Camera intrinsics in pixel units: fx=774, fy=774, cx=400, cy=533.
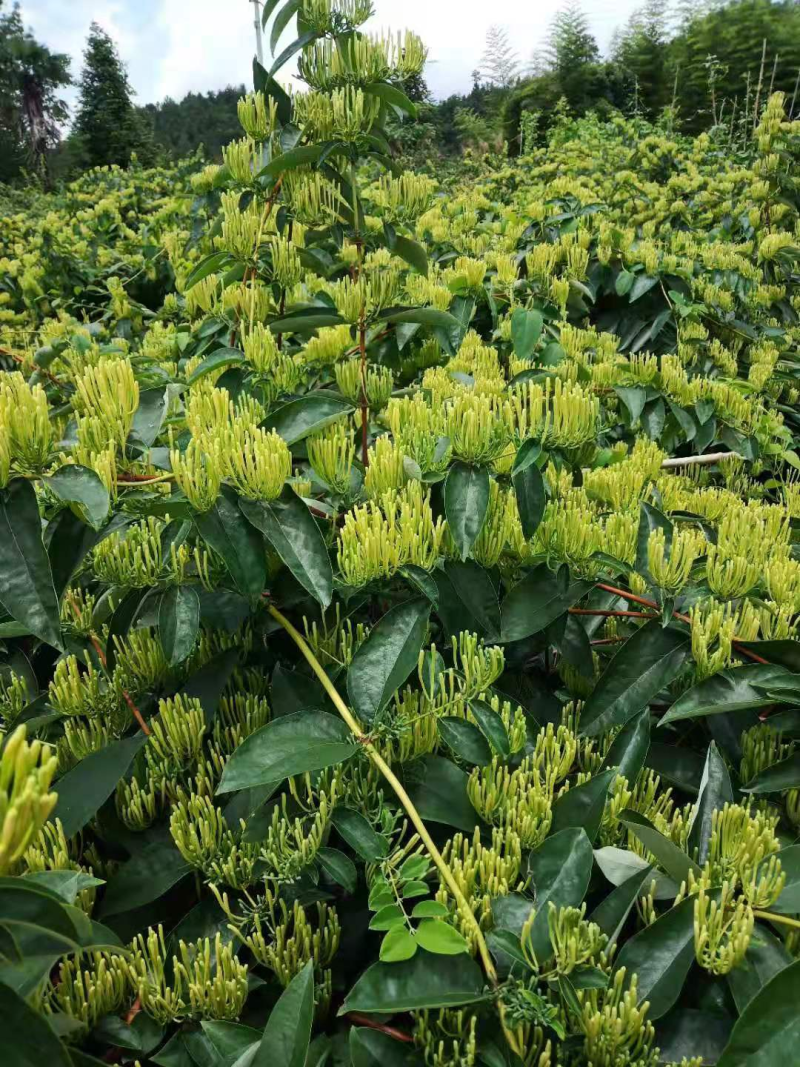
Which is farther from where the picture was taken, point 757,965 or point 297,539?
point 297,539

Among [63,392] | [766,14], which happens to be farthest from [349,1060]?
[766,14]

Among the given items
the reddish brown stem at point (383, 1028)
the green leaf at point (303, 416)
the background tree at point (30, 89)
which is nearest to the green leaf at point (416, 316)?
the green leaf at point (303, 416)

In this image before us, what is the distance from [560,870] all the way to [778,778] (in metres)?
0.28

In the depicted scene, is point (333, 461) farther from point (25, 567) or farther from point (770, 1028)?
point (770, 1028)

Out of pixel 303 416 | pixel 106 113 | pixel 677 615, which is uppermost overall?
pixel 106 113

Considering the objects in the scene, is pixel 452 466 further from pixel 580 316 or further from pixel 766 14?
pixel 766 14

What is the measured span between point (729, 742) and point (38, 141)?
35376 millimetres

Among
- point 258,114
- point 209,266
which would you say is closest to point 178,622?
point 209,266

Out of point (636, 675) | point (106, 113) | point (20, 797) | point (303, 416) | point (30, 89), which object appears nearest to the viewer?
point (20, 797)

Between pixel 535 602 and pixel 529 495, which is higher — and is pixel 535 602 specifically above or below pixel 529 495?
below

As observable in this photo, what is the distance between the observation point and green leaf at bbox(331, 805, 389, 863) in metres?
0.63

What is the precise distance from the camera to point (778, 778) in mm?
747

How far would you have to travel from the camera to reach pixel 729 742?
835 millimetres

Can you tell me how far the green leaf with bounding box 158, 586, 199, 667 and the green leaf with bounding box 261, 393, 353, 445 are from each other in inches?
9.6
